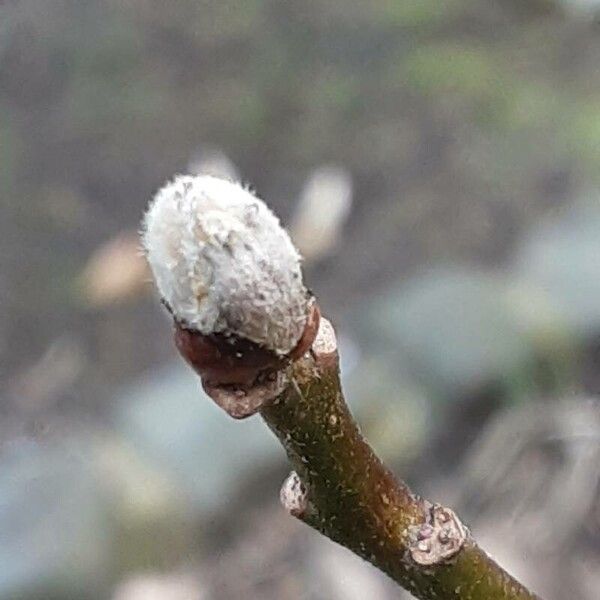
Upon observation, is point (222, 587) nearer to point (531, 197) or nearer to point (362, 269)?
point (362, 269)

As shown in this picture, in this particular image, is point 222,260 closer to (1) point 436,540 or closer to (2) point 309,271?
(1) point 436,540

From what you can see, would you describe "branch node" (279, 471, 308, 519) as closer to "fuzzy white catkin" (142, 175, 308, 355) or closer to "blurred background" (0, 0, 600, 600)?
"fuzzy white catkin" (142, 175, 308, 355)

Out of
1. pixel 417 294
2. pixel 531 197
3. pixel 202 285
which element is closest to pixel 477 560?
pixel 202 285

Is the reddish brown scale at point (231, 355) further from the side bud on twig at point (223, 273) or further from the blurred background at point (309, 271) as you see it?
the blurred background at point (309, 271)

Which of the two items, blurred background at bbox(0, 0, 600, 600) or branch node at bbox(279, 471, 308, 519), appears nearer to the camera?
branch node at bbox(279, 471, 308, 519)

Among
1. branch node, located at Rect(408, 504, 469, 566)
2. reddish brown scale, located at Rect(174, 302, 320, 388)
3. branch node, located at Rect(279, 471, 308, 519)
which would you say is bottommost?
branch node, located at Rect(408, 504, 469, 566)

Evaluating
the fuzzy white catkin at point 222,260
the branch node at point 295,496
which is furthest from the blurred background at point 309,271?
the fuzzy white catkin at point 222,260

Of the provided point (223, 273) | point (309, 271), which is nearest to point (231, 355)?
point (223, 273)

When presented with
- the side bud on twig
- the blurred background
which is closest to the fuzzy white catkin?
the side bud on twig
